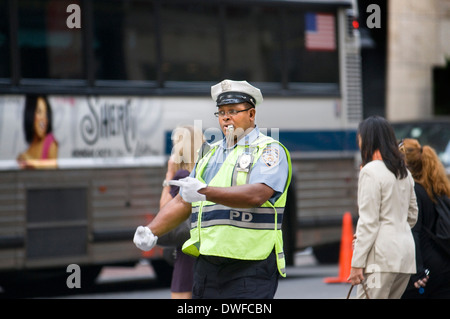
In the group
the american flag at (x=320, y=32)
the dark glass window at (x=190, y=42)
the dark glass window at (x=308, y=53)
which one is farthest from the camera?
the american flag at (x=320, y=32)

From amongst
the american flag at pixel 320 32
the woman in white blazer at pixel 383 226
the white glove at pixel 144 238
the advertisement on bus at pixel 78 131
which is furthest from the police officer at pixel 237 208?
the american flag at pixel 320 32

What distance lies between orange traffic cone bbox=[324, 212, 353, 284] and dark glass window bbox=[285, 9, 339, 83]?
1.96 m

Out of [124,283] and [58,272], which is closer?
[58,272]

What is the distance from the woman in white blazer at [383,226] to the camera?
540 cm

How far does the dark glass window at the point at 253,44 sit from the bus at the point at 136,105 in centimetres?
2

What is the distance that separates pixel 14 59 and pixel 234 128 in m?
6.05

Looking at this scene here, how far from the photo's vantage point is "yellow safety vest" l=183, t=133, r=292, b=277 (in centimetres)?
441

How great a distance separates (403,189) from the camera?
553 centimetres

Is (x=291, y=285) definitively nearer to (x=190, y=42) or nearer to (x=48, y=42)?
→ (x=190, y=42)

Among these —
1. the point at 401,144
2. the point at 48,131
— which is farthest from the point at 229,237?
the point at 48,131

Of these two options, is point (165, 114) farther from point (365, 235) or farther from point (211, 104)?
point (365, 235)

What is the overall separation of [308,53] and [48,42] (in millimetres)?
3548

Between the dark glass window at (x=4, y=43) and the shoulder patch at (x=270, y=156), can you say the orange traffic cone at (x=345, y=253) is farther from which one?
the shoulder patch at (x=270, y=156)

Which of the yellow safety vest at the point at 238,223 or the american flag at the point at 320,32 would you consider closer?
the yellow safety vest at the point at 238,223
